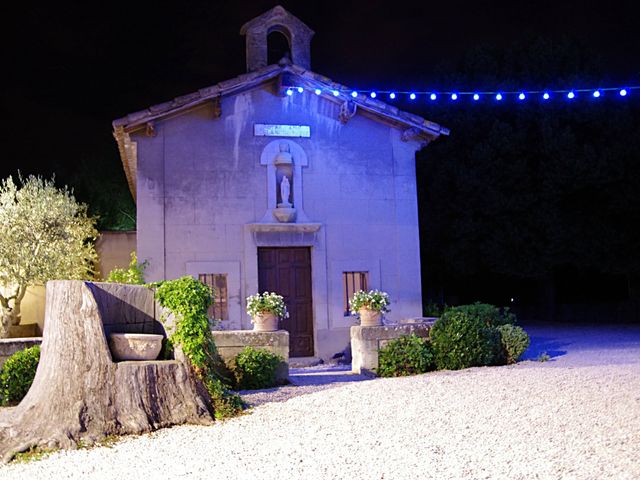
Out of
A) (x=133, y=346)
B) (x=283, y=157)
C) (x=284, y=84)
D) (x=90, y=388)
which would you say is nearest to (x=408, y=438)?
(x=133, y=346)

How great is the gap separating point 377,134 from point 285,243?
11.2 feet

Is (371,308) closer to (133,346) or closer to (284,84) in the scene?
(133,346)

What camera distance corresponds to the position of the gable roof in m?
13.6

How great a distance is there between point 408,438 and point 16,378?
591 cm

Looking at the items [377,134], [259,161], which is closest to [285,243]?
[259,161]

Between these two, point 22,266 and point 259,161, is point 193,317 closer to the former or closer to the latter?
point 259,161

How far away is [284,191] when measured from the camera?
47.4ft

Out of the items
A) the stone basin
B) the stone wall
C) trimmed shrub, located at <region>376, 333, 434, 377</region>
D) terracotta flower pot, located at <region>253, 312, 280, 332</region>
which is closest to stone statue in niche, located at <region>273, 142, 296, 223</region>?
the stone wall

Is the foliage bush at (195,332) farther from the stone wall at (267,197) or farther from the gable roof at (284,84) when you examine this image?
the gable roof at (284,84)

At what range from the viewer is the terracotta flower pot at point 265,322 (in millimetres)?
11258

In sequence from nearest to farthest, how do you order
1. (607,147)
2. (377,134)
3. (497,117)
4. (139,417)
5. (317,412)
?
(139,417) < (317,412) < (377,134) < (607,147) < (497,117)

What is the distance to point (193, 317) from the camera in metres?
7.99

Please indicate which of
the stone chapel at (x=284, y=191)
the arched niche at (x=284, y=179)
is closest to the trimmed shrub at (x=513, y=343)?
the stone chapel at (x=284, y=191)

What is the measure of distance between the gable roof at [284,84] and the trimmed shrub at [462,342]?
5182mm
